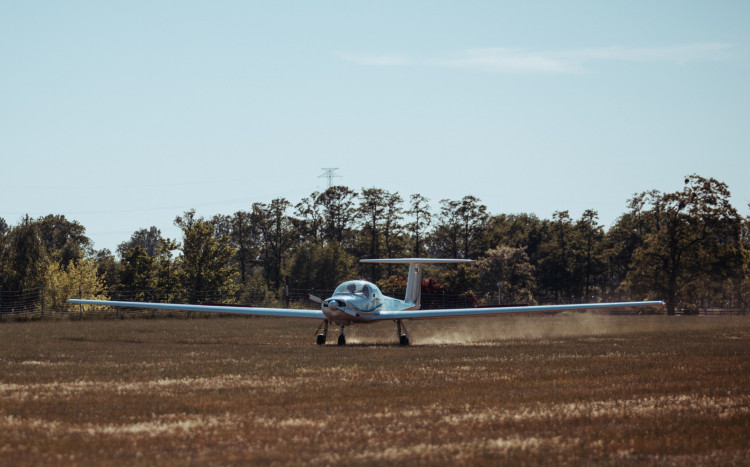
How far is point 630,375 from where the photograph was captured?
18172 millimetres

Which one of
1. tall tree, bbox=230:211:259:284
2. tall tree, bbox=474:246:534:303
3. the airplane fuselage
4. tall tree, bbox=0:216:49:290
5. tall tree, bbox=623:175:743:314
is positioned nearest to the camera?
the airplane fuselage

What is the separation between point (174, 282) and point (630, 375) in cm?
8142

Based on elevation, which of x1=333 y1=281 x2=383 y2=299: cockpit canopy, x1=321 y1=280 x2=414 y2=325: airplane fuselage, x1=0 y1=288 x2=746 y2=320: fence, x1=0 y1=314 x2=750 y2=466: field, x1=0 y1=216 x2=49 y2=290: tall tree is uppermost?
x1=0 y1=216 x2=49 y2=290: tall tree

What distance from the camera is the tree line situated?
8219 cm

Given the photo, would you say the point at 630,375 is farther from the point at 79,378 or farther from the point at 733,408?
the point at 79,378

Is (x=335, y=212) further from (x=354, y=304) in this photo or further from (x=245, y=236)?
(x=354, y=304)

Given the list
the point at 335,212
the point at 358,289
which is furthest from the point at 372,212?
the point at 358,289

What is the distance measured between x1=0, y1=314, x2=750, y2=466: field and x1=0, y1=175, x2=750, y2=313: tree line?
49.8m

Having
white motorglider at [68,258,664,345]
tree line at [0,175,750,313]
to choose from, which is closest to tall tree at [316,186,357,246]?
tree line at [0,175,750,313]

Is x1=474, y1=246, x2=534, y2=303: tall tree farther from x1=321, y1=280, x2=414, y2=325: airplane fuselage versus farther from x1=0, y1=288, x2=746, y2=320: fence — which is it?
x1=321, y1=280, x2=414, y2=325: airplane fuselage

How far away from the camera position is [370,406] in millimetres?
13344

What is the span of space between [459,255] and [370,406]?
4395 inches

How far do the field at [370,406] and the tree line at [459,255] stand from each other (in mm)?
49797

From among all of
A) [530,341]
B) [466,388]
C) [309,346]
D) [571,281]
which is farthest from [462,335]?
[571,281]
